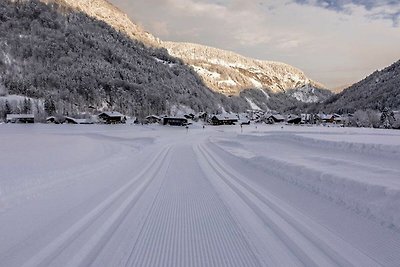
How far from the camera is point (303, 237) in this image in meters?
5.75

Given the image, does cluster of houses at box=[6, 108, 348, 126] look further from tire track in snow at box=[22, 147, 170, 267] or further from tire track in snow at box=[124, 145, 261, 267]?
tire track in snow at box=[124, 145, 261, 267]

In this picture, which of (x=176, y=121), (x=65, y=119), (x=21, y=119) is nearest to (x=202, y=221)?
(x=176, y=121)

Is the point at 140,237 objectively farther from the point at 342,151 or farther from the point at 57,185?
the point at 342,151

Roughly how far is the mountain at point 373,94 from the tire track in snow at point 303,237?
5033 inches

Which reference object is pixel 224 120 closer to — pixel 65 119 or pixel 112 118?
pixel 112 118

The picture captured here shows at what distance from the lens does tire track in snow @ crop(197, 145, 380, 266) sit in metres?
4.76

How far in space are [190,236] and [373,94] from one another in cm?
15677

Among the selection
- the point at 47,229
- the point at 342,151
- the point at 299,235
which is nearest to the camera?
the point at 299,235

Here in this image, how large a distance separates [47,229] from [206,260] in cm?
322

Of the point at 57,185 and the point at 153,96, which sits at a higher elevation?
the point at 153,96

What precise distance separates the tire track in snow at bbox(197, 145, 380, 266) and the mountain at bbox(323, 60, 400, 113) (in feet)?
419

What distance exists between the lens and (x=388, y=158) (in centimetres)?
1741

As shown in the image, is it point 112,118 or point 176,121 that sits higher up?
point 112,118

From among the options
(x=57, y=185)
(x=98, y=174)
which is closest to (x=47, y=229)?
(x=57, y=185)
